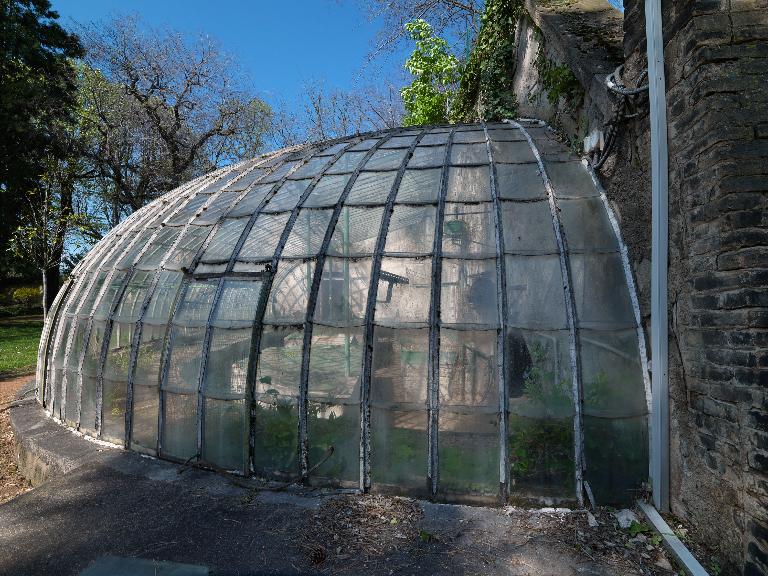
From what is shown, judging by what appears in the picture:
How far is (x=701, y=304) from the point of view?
12.5 feet

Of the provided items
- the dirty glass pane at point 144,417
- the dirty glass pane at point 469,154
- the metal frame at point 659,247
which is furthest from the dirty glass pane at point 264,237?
the metal frame at point 659,247

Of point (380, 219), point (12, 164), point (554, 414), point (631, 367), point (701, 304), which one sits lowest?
point (554, 414)

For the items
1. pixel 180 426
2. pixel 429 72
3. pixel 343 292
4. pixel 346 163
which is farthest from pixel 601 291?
pixel 429 72

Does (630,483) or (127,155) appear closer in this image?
(630,483)

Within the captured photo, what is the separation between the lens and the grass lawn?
14.6 m

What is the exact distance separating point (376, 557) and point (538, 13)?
8.13m

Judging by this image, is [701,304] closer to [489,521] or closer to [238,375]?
[489,521]

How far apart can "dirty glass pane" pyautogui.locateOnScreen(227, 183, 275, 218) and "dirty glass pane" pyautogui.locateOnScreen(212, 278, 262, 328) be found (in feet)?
4.05

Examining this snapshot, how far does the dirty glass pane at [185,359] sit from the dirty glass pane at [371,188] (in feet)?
8.45

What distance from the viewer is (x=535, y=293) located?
4.97 m

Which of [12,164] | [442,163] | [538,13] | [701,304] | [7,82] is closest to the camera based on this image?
[701,304]

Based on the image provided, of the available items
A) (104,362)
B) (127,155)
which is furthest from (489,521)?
(127,155)

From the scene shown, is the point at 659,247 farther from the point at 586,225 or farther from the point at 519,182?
the point at 519,182

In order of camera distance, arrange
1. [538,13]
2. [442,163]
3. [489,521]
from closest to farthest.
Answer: [489,521] → [442,163] → [538,13]
